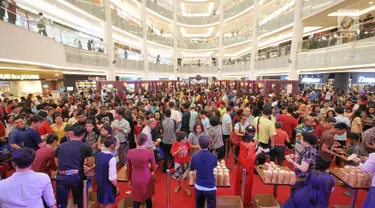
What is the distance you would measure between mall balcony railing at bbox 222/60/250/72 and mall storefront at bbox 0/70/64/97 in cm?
2051

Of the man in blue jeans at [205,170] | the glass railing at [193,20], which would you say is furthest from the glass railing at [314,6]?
the glass railing at [193,20]

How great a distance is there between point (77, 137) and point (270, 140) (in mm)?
4099

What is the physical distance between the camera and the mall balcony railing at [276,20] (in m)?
16.6

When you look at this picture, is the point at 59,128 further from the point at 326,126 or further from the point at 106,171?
the point at 326,126

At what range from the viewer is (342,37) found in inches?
440

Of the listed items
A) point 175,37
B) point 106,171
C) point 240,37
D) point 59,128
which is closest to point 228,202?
point 106,171

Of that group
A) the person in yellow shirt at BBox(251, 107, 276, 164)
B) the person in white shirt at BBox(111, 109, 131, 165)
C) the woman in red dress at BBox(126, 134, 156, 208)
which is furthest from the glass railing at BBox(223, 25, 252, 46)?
the woman in red dress at BBox(126, 134, 156, 208)

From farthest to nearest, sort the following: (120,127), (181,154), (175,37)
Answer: (175,37)
(120,127)
(181,154)

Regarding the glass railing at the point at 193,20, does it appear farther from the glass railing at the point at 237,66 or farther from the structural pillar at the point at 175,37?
the glass railing at the point at 237,66

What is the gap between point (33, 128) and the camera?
13.4 ft

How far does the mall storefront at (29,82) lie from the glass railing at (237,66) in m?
20.5

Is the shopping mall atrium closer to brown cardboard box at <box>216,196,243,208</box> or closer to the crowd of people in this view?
brown cardboard box at <box>216,196,243,208</box>

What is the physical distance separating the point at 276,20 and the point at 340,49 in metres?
9.01

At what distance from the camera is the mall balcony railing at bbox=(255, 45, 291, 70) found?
53.8 ft
